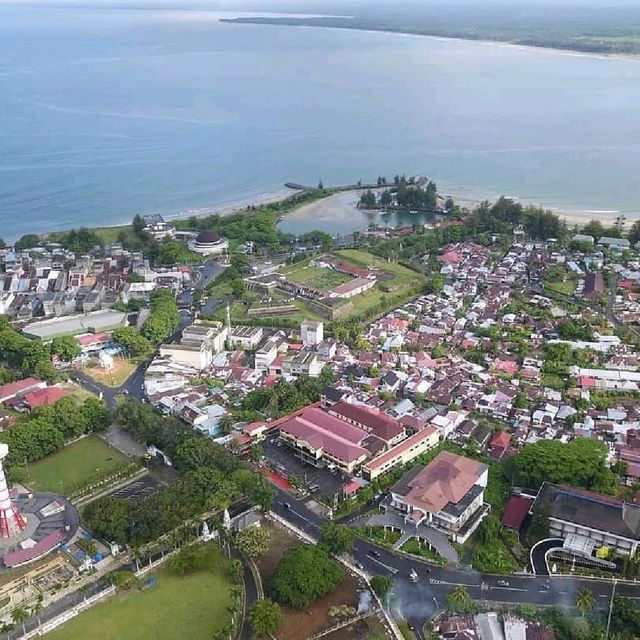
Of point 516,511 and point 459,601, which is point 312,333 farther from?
point 459,601

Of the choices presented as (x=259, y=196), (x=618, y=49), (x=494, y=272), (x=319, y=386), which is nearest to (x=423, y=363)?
(x=319, y=386)

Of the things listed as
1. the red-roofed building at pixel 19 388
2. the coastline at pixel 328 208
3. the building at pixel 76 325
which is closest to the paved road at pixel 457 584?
the red-roofed building at pixel 19 388

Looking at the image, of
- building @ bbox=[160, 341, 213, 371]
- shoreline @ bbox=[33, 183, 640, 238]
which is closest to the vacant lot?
building @ bbox=[160, 341, 213, 371]

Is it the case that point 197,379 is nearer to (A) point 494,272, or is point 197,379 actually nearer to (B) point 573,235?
(A) point 494,272

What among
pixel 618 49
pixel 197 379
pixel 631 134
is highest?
pixel 618 49

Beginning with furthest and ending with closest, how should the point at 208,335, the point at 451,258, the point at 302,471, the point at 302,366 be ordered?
the point at 451,258 → the point at 208,335 → the point at 302,366 → the point at 302,471

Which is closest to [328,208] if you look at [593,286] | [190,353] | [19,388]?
[593,286]

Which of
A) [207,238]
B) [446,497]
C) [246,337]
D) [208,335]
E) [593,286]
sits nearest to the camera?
[446,497]
